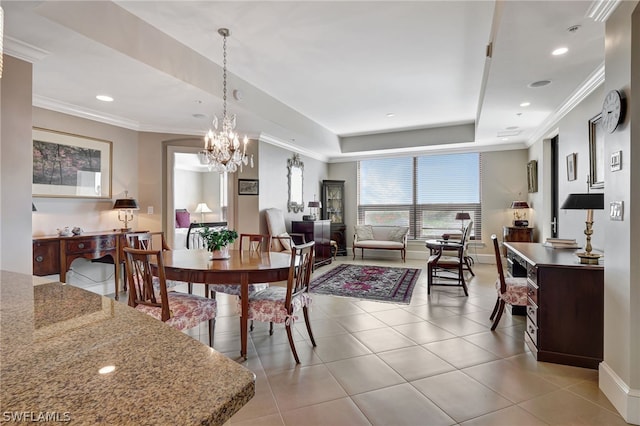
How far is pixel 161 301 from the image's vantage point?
242 cm

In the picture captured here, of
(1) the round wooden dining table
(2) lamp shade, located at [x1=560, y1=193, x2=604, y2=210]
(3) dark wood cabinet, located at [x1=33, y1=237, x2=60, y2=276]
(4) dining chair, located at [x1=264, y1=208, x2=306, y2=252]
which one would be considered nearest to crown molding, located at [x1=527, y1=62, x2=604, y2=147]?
(2) lamp shade, located at [x1=560, y1=193, x2=604, y2=210]

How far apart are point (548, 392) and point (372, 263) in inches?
196

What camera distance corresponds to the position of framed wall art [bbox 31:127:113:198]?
154 inches

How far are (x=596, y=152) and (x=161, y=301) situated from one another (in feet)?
14.1

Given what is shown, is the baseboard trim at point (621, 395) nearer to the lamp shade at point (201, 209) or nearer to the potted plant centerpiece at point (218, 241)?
the potted plant centerpiece at point (218, 241)

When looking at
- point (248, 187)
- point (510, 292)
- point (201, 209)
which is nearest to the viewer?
point (510, 292)

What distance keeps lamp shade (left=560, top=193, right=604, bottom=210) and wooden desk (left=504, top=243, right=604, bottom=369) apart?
445 mm

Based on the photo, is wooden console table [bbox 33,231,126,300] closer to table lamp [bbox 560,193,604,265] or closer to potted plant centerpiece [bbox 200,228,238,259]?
potted plant centerpiece [bbox 200,228,238,259]

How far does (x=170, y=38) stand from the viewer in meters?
3.18

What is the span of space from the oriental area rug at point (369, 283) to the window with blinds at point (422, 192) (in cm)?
193

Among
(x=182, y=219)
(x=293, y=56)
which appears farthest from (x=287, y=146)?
(x=182, y=219)

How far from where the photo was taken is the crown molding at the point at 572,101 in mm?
3229

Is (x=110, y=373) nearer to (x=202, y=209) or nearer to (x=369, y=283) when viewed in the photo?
(x=369, y=283)

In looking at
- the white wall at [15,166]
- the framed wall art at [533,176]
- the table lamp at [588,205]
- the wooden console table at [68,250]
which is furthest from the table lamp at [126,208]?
the framed wall art at [533,176]
